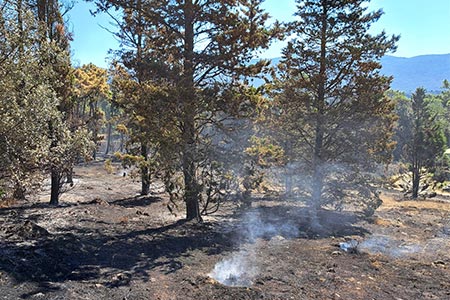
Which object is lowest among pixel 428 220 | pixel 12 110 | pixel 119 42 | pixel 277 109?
pixel 428 220

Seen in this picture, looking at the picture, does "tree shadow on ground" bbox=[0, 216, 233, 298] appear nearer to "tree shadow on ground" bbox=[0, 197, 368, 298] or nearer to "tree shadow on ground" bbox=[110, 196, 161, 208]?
"tree shadow on ground" bbox=[0, 197, 368, 298]

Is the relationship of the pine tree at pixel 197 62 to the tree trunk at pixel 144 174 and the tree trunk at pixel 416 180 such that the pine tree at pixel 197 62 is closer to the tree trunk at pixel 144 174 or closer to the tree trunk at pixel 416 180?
the tree trunk at pixel 144 174

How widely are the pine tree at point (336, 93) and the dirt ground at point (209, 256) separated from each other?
2819mm

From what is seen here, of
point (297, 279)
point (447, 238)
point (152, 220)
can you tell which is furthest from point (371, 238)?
point (152, 220)

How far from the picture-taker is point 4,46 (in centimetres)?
745

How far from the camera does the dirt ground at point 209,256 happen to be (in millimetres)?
6457

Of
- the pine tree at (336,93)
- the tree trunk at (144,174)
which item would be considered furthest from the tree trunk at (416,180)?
the tree trunk at (144,174)

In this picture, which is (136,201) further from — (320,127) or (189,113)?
(320,127)

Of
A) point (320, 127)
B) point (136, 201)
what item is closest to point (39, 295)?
point (136, 201)

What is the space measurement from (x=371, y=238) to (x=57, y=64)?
12.1 metres

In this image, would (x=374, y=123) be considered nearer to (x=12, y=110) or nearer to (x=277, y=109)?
(x=277, y=109)

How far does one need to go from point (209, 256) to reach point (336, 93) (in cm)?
1041

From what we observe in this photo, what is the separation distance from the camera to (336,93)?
15.9 metres

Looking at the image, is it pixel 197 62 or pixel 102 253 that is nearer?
pixel 102 253
